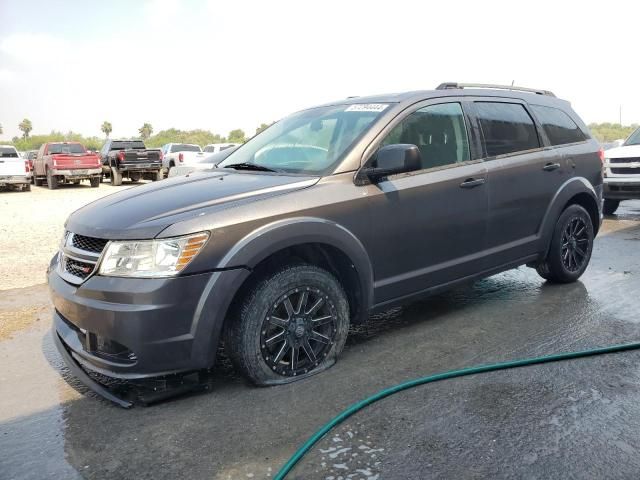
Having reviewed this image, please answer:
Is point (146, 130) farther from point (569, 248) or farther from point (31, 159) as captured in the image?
point (569, 248)

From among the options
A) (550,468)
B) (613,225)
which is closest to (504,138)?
(550,468)

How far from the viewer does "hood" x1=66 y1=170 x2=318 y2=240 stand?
3211 mm

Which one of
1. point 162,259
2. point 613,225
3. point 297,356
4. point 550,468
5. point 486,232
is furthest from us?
point 613,225

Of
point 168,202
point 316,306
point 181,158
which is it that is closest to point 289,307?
point 316,306

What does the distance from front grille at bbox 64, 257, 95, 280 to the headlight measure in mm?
241

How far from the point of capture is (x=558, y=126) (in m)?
5.48

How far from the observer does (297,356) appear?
3604 millimetres

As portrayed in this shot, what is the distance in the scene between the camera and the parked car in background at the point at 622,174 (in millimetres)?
10398

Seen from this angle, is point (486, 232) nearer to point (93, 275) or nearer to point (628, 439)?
point (628, 439)

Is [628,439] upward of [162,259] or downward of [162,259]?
downward

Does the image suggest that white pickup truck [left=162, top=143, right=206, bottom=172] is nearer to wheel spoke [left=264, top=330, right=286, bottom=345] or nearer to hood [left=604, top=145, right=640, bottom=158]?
hood [left=604, top=145, right=640, bottom=158]

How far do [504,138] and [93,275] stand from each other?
11.0 ft

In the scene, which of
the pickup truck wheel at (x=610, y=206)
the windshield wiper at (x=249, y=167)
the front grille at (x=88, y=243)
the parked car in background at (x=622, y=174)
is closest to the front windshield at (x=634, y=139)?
the parked car in background at (x=622, y=174)

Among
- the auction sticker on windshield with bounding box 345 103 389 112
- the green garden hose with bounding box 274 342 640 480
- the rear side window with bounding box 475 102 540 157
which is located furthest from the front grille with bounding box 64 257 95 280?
the rear side window with bounding box 475 102 540 157
